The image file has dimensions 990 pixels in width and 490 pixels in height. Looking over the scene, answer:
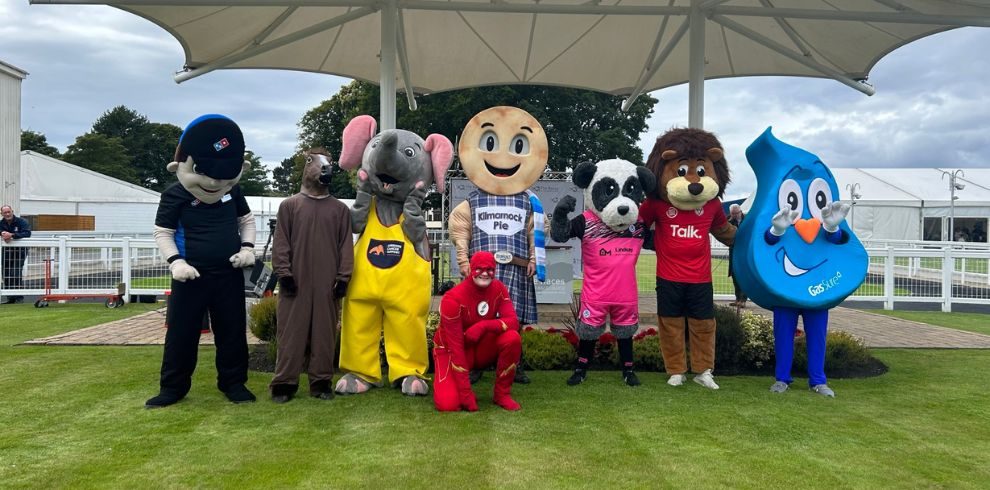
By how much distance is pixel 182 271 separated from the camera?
4668 millimetres

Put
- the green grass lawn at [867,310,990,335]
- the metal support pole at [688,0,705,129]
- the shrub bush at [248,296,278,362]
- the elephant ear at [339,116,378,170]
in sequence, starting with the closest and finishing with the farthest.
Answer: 1. the elephant ear at [339,116,378,170]
2. the shrub bush at [248,296,278,362]
3. the metal support pole at [688,0,705,129]
4. the green grass lawn at [867,310,990,335]

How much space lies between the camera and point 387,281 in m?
5.13

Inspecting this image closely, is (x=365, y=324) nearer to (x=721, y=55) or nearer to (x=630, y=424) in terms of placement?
(x=630, y=424)

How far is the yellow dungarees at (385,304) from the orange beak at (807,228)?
3.16 meters

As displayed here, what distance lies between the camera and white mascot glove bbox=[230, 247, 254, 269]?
4.88 metres

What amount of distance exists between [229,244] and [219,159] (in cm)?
64

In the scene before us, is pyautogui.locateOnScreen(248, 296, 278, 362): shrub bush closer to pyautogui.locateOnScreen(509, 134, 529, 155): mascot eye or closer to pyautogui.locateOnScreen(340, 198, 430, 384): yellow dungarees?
pyautogui.locateOnScreen(340, 198, 430, 384): yellow dungarees

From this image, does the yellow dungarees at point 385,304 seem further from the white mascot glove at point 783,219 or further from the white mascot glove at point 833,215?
the white mascot glove at point 833,215

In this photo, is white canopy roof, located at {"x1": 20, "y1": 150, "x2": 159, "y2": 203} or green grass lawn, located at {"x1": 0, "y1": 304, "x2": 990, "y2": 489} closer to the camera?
green grass lawn, located at {"x1": 0, "y1": 304, "x2": 990, "y2": 489}

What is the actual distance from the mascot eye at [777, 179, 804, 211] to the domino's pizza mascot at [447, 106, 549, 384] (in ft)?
6.69

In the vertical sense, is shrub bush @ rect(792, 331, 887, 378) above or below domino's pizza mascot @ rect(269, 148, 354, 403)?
below

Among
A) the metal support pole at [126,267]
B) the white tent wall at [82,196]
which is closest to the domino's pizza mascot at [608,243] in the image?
the metal support pole at [126,267]

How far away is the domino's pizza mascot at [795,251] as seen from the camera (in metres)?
5.39

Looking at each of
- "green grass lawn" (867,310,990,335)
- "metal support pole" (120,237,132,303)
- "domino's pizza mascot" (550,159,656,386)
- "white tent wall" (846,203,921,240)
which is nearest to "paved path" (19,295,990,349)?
"green grass lawn" (867,310,990,335)
